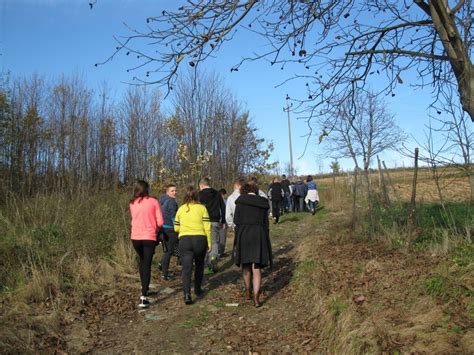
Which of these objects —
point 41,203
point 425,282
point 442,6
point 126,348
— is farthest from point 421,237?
point 41,203

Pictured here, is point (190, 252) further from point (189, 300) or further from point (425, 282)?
point (425, 282)

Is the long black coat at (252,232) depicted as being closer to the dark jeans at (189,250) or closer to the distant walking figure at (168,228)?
the dark jeans at (189,250)

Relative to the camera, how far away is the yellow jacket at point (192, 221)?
684 cm

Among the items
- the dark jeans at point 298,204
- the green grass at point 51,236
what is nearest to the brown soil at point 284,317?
the green grass at point 51,236

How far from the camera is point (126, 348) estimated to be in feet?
16.9

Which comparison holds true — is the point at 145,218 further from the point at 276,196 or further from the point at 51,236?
the point at 276,196

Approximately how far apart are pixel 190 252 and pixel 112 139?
1764 cm

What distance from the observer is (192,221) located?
6.84 meters

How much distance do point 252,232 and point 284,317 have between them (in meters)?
1.40

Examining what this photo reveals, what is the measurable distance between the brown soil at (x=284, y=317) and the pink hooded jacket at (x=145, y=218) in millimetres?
1182

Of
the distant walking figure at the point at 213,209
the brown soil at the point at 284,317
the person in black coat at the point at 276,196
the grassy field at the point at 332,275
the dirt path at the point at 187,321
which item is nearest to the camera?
the brown soil at the point at 284,317

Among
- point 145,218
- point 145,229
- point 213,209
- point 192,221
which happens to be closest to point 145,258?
point 145,229

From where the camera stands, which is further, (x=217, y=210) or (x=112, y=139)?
(x=112, y=139)

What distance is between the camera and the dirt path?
517cm
